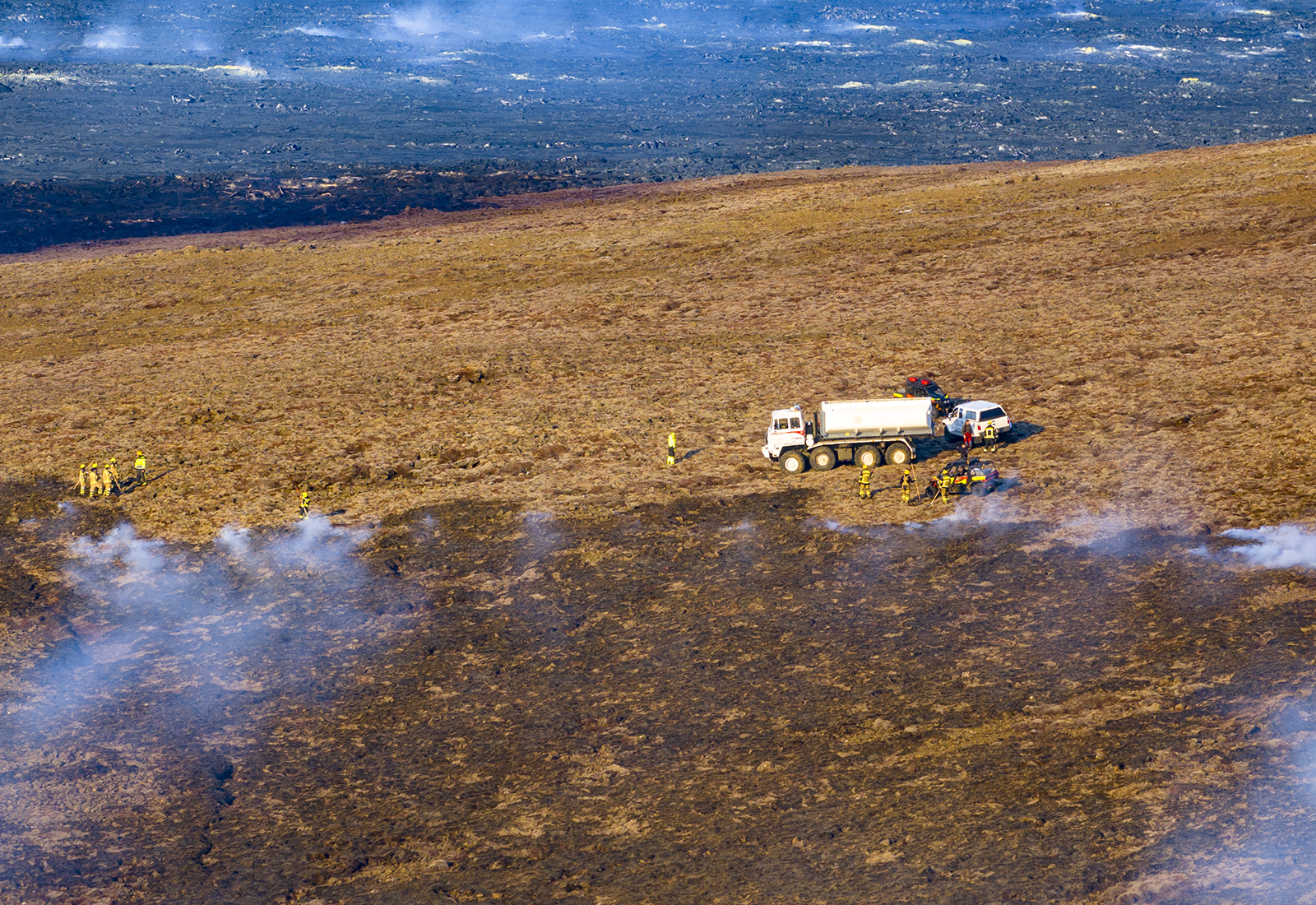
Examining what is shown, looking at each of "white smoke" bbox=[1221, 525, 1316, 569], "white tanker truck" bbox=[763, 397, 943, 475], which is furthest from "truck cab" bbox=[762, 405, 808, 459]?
"white smoke" bbox=[1221, 525, 1316, 569]

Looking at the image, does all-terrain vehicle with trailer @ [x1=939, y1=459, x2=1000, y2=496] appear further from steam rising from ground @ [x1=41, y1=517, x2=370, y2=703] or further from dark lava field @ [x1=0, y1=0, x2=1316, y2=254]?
dark lava field @ [x1=0, y1=0, x2=1316, y2=254]

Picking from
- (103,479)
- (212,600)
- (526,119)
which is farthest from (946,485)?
(526,119)

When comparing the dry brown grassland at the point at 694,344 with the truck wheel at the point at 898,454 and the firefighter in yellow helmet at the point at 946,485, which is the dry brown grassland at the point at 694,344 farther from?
the firefighter in yellow helmet at the point at 946,485

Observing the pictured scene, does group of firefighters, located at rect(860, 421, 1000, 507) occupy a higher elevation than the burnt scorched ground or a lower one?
higher

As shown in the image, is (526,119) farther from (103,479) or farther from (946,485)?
(946,485)

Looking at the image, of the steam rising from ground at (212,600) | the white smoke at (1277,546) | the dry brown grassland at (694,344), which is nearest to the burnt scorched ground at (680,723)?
the steam rising from ground at (212,600)

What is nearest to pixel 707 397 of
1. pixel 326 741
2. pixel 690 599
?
pixel 690 599

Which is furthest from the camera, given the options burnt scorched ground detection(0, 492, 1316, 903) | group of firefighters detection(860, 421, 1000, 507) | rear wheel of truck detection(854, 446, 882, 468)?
rear wheel of truck detection(854, 446, 882, 468)
